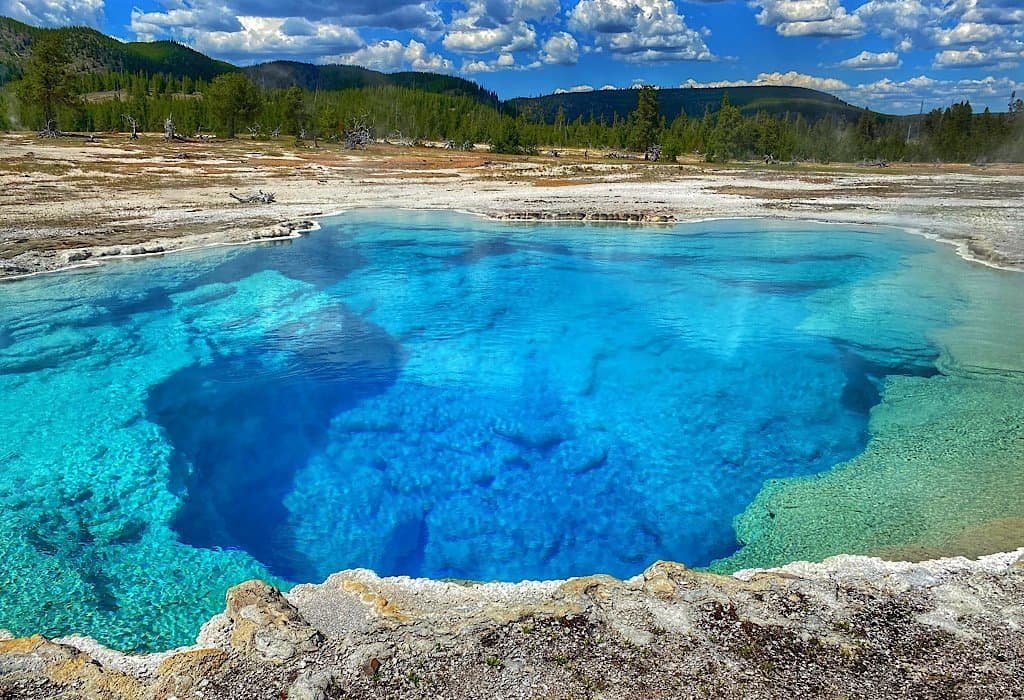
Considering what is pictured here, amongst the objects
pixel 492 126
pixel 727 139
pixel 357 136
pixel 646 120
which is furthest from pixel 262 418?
pixel 492 126

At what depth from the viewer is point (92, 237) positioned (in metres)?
21.9

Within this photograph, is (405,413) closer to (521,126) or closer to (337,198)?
(337,198)

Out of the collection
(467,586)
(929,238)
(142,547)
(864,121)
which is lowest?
(142,547)

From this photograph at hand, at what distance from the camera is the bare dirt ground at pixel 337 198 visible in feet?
74.0

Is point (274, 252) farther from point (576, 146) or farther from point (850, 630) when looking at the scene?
point (576, 146)

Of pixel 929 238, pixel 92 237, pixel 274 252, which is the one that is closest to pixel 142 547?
pixel 274 252

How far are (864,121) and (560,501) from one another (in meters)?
112

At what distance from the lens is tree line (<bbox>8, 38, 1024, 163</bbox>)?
80125mm

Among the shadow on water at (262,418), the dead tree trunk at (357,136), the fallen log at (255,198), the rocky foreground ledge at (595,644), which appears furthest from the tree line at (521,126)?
the rocky foreground ledge at (595,644)

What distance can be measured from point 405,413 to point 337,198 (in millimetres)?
25060

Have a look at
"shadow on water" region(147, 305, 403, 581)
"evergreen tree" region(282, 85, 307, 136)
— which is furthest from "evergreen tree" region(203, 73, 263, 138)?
"shadow on water" region(147, 305, 403, 581)

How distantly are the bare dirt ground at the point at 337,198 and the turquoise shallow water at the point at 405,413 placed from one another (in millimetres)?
3008

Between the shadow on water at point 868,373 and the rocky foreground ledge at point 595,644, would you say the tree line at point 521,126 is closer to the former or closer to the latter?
the shadow on water at point 868,373

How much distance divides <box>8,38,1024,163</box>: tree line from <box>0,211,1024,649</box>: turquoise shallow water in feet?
218
